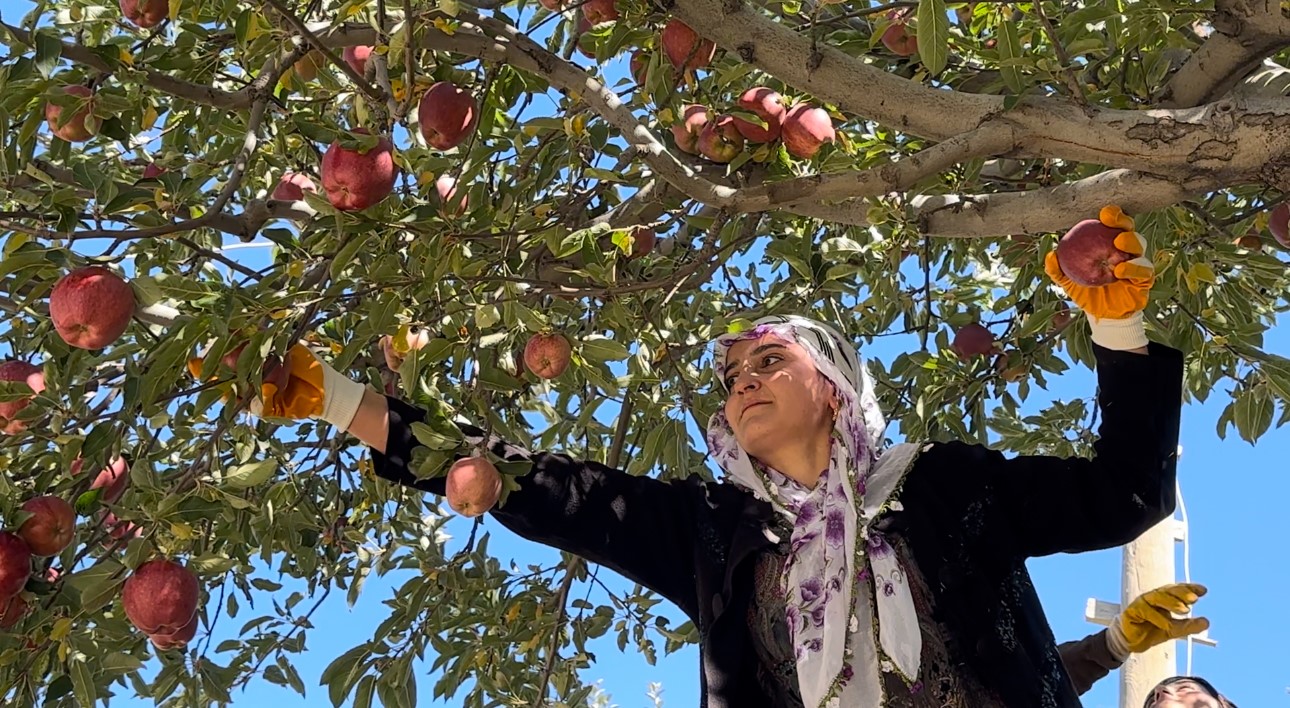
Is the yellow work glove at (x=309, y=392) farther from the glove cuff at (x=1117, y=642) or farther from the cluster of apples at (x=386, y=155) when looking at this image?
the glove cuff at (x=1117, y=642)

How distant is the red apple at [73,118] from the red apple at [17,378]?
416 millimetres

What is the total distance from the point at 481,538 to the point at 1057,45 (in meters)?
2.13

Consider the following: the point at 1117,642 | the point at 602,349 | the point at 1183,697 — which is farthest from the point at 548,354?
the point at 1183,697

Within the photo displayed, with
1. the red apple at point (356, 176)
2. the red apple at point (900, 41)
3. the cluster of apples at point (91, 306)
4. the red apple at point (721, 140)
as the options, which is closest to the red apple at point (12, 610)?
the cluster of apples at point (91, 306)

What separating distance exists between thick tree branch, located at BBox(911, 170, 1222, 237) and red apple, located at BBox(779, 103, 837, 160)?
264mm

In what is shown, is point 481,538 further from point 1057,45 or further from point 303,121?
point 1057,45

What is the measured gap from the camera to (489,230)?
7.45 ft

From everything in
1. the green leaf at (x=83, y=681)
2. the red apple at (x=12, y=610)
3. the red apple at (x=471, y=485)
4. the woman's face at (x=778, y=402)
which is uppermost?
the woman's face at (x=778, y=402)

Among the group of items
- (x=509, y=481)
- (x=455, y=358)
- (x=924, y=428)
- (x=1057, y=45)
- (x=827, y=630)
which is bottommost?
(x=827, y=630)

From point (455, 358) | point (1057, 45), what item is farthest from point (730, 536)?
point (1057, 45)

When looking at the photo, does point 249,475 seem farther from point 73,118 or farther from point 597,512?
point 73,118

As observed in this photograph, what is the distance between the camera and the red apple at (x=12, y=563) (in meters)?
1.96

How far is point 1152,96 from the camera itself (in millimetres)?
2303

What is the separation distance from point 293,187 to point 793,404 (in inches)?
49.1
